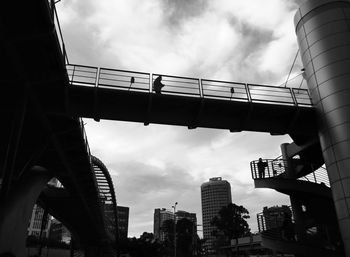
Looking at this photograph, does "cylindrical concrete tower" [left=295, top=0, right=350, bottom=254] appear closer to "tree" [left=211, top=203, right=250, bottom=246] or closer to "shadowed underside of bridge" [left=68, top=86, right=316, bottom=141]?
"shadowed underside of bridge" [left=68, top=86, right=316, bottom=141]

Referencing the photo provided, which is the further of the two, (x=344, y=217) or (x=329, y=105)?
(x=329, y=105)

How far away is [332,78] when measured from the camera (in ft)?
75.7

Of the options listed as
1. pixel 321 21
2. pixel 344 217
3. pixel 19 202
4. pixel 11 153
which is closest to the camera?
pixel 11 153

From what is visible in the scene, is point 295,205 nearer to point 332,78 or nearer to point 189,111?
point 332,78

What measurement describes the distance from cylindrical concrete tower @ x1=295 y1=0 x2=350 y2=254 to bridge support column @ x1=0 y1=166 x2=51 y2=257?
73.7 ft

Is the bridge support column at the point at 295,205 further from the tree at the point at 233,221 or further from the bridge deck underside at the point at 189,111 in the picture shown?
the tree at the point at 233,221

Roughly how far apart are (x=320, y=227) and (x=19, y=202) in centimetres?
2550

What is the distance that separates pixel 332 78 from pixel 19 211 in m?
26.9

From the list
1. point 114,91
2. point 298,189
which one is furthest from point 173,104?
point 298,189

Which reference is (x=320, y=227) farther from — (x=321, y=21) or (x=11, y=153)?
(x=11, y=153)

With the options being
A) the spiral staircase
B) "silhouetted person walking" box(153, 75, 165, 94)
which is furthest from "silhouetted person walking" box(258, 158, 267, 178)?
"silhouetted person walking" box(153, 75, 165, 94)

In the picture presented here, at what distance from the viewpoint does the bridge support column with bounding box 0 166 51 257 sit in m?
27.2

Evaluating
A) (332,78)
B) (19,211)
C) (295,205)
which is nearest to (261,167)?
(295,205)

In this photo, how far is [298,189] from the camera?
1049 inches
